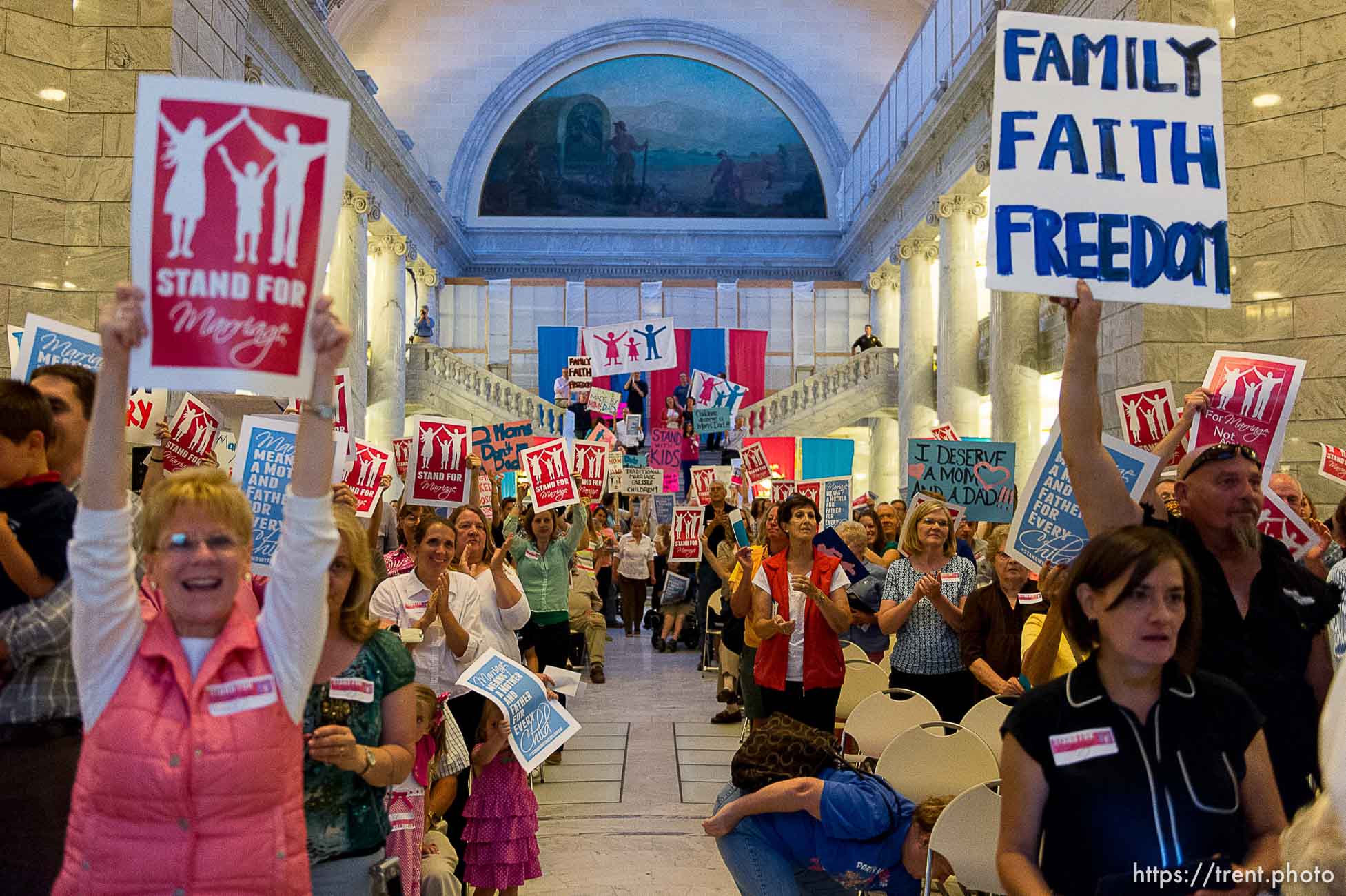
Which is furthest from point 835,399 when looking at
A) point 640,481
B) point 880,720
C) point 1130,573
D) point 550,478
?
point 1130,573

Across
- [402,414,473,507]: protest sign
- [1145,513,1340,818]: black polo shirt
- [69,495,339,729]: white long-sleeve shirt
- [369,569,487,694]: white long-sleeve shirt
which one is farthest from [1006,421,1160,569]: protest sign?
[402,414,473,507]: protest sign

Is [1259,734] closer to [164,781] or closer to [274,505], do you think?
[164,781]

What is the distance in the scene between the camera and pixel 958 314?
2062 centimetres

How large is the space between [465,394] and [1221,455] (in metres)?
24.4

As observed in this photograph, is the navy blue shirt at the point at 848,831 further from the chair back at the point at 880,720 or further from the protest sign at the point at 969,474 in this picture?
the protest sign at the point at 969,474

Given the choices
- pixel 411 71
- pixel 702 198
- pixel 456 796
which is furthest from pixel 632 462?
pixel 456 796

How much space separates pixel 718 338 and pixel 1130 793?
88.2 ft

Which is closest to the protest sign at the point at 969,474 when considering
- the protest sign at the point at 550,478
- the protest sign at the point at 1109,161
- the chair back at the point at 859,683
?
the chair back at the point at 859,683

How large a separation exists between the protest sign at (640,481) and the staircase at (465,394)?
9.17 meters

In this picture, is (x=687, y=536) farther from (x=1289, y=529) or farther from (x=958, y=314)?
(x=1289, y=529)

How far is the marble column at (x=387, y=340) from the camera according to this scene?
25.4 m

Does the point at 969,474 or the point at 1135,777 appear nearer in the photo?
the point at 1135,777

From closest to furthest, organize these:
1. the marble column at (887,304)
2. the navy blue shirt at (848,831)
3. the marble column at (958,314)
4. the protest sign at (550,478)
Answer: the navy blue shirt at (848,831) → the protest sign at (550,478) → the marble column at (958,314) → the marble column at (887,304)

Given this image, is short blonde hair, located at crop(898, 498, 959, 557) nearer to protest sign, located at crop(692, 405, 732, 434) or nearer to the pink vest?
the pink vest
